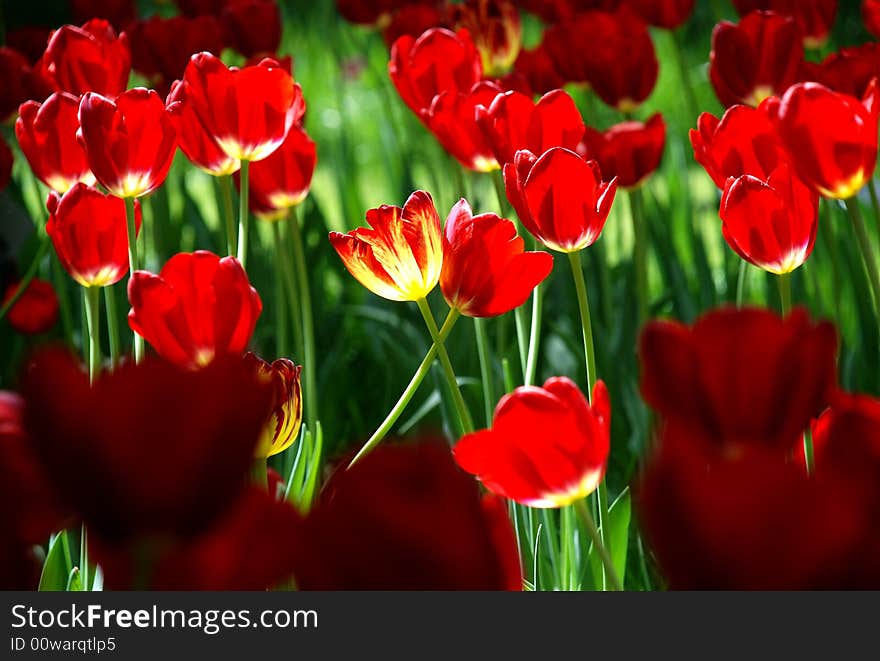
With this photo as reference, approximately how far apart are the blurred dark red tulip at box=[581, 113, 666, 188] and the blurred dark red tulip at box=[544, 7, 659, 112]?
0.68ft

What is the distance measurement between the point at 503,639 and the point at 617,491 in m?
0.90

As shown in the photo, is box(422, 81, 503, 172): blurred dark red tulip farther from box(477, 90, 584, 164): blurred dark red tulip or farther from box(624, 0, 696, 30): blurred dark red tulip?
box(624, 0, 696, 30): blurred dark red tulip

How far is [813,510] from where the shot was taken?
0.31 metres

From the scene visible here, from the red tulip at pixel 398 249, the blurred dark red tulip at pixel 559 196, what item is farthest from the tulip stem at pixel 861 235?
the red tulip at pixel 398 249

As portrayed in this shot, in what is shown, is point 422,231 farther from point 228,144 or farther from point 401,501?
point 401,501

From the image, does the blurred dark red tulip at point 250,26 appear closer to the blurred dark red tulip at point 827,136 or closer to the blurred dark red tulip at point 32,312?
the blurred dark red tulip at point 32,312

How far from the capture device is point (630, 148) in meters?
1.10

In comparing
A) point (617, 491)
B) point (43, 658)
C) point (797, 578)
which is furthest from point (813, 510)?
point (617, 491)

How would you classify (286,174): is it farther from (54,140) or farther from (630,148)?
(630,148)

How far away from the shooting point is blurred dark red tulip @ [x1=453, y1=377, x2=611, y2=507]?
49cm

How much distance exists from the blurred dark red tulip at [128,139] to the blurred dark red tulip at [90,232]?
0.03 meters

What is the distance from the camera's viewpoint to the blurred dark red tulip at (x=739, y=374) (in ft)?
1.21

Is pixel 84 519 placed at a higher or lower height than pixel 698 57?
lower

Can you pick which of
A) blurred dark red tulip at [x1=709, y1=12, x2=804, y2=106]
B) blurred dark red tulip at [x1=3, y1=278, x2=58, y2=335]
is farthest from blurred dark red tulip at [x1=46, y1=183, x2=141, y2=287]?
blurred dark red tulip at [x1=3, y1=278, x2=58, y2=335]
